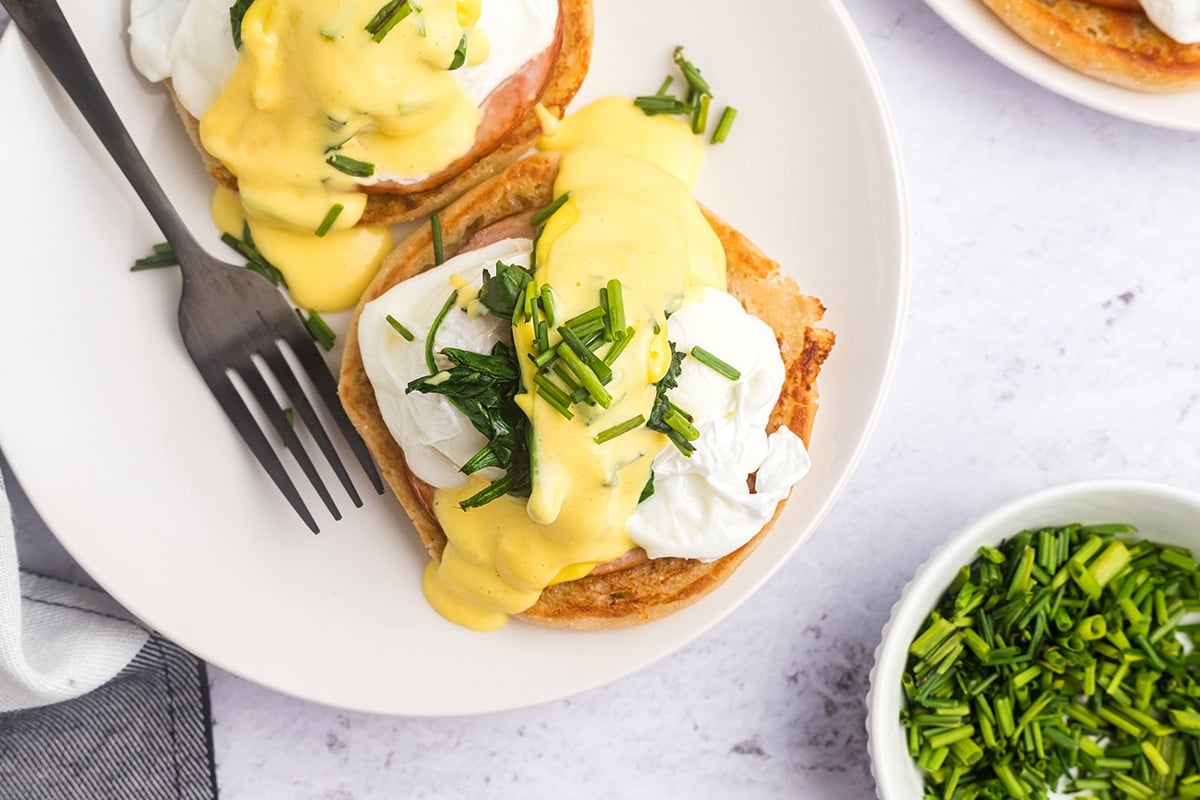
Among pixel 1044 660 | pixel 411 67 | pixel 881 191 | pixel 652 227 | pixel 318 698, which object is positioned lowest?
pixel 1044 660

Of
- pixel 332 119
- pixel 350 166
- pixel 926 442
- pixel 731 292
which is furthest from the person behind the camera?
pixel 926 442

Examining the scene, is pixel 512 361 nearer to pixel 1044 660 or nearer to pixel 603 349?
pixel 603 349

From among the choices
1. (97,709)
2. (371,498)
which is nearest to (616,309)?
(371,498)

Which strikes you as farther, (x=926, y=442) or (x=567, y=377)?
(x=926, y=442)

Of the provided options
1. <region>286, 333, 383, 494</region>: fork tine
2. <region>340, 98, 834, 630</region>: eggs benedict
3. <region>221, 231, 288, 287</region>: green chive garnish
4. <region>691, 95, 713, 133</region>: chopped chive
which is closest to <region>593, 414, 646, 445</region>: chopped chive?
<region>340, 98, 834, 630</region>: eggs benedict

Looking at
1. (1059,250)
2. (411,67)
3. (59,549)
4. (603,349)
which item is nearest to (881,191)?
(1059,250)

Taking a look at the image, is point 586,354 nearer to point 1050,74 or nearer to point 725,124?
point 725,124

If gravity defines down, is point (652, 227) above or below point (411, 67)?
below
